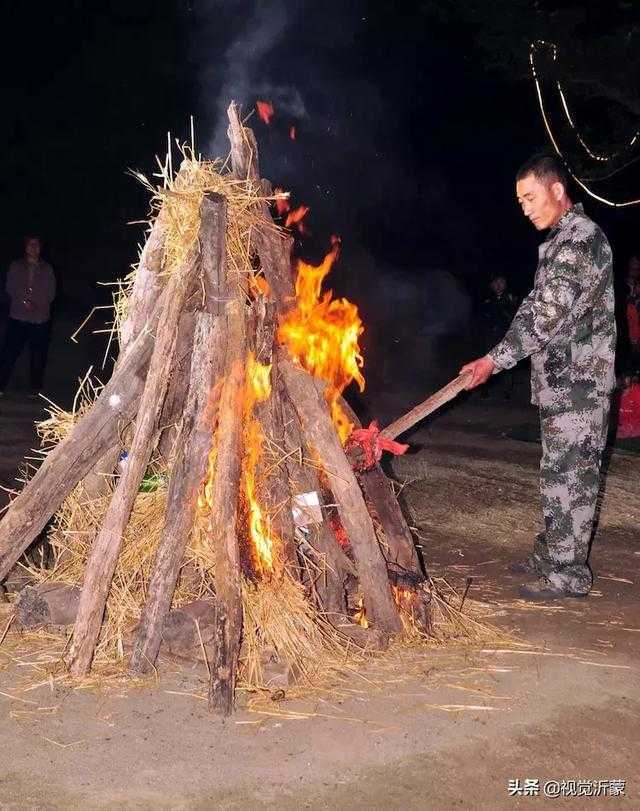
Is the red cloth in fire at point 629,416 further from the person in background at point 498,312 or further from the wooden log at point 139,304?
the wooden log at point 139,304

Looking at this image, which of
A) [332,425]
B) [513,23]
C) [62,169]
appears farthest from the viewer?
[62,169]

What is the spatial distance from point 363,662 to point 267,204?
2.14 metres

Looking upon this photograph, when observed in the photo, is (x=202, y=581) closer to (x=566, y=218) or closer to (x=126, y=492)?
(x=126, y=492)

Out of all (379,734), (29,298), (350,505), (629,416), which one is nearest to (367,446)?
(350,505)

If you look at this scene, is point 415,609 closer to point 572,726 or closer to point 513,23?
point 572,726

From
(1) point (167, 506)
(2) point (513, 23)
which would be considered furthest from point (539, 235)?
(1) point (167, 506)

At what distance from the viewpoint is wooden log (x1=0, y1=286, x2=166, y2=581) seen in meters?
4.42

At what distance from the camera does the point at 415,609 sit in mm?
4555

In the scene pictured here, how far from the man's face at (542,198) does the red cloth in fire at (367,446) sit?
1.52 metres

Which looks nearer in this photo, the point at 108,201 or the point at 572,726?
the point at 572,726

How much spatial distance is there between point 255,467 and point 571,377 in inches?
75.1

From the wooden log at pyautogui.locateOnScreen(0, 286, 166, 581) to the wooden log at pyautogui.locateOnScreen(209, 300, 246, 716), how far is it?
48 cm

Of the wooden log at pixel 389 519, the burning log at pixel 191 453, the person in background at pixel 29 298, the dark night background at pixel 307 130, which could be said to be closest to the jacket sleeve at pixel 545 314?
the wooden log at pixel 389 519

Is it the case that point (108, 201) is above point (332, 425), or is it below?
above
